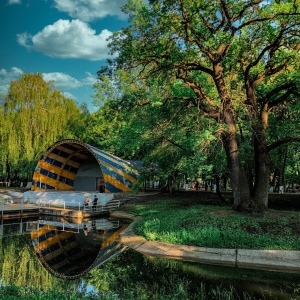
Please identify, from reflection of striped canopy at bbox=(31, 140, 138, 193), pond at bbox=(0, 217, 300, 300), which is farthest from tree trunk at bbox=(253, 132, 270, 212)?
reflection of striped canopy at bbox=(31, 140, 138, 193)

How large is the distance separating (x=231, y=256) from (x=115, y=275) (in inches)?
167

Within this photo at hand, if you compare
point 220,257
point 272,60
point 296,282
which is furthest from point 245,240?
point 272,60

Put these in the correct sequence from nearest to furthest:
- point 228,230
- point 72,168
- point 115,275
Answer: point 115,275 → point 228,230 → point 72,168

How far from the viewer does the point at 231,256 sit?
12.1 meters

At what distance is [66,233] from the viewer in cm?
1809

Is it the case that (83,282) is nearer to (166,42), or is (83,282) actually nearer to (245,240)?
(245,240)

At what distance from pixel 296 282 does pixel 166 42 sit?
10.1 meters

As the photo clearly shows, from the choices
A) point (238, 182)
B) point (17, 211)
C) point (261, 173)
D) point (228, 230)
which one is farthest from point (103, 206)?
point (228, 230)

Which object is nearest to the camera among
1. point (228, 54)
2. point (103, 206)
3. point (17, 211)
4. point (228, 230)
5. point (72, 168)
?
point (228, 230)

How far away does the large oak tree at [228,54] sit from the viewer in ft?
44.1

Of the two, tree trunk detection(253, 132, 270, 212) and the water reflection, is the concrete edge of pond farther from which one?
tree trunk detection(253, 132, 270, 212)

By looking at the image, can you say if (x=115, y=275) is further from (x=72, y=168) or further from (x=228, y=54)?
(x=72, y=168)

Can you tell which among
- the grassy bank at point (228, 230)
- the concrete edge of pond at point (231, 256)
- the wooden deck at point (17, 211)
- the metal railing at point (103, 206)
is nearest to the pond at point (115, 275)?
the concrete edge of pond at point (231, 256)

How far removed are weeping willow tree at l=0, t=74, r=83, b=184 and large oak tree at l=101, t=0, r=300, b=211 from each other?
22.7m
